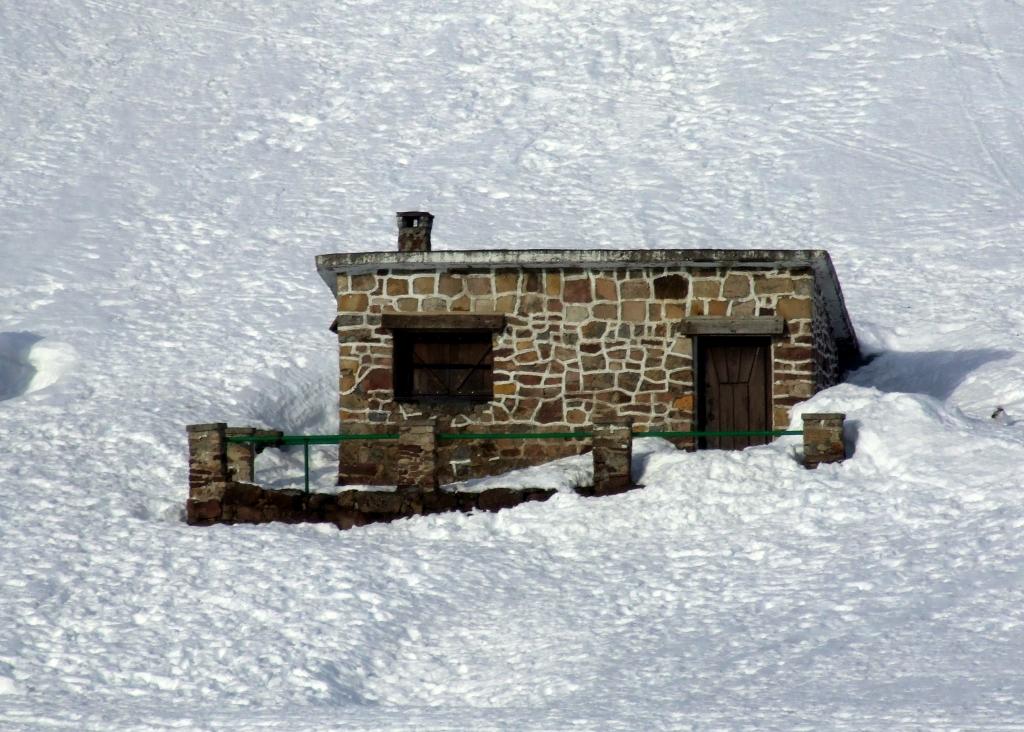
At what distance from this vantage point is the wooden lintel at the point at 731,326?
18625mm

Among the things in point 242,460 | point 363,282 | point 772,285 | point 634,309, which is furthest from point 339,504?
point 772,285

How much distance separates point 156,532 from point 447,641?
434cm

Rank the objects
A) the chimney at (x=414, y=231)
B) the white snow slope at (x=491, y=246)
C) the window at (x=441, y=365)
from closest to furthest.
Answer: the white snow slope at (x=491, y=246) < the window at (x=441, y=365) < the chimney at (x=414, y=231)

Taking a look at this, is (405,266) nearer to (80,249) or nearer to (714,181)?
(80,249)

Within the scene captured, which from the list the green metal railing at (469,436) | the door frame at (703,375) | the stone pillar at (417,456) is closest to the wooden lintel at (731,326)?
the door frame at (703,375)

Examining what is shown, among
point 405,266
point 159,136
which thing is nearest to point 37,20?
point 159,136

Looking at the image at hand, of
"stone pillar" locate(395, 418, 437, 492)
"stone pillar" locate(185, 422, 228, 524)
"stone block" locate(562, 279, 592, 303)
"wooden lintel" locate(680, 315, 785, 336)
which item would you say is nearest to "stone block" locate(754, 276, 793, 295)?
"wooden lintel" locate(680, 315, 785, 336)

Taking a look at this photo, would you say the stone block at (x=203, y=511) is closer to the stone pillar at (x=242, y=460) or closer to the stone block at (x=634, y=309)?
the stone pillar at (x=242, y=460)

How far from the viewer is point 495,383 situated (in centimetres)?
1884

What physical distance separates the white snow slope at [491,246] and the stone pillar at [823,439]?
0.21 meters

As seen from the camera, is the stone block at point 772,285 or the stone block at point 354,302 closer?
the stone block at point 772,285

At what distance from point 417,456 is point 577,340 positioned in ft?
8.96

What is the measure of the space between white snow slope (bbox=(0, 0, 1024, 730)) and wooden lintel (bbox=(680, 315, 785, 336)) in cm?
123

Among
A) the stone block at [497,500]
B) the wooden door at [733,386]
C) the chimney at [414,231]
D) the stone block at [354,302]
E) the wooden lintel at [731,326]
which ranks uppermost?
the chimney at [414,231]
